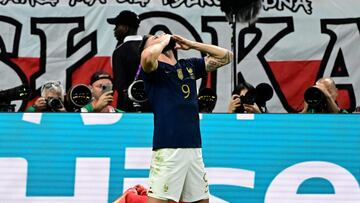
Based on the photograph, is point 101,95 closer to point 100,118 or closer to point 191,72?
point 100,118

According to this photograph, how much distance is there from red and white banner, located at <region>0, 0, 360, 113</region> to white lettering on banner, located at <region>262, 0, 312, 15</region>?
1 centimetres

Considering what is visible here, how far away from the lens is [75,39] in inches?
392

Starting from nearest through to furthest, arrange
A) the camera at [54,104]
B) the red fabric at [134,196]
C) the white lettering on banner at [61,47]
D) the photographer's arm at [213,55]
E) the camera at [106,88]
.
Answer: the photographer's arm at [213,55]
the red fabric at [134,196]
the camera at [54,104]
the camera at [106,88]
the white lettering on banner at [61,47]

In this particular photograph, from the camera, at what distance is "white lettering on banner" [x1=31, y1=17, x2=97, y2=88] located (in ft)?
32.6

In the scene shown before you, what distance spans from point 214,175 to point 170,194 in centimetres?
105

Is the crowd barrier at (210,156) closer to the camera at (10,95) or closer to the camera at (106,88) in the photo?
the camera at (10,95)

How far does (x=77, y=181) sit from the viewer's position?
726cm

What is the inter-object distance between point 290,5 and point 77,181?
12.2ft

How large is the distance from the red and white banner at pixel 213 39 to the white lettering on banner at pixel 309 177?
2587 millimetres

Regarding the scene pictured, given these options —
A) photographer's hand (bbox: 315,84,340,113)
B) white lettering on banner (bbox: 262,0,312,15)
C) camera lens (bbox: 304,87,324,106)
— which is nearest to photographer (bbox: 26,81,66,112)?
camera lens (bbox: 304,87,324,106)

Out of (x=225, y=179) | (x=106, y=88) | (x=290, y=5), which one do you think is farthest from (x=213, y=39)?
(x=225, y=179)

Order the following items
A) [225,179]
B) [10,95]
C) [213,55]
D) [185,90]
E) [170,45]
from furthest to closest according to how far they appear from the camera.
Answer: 1. [10,95]
2. [225,179]
3. [213,55]
4. [170,45]
5. [185,90]

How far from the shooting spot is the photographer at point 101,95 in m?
7.68

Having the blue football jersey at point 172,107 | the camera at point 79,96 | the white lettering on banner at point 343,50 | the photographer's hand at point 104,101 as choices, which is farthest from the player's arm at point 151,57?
the white lettering on banner at point 343,50
